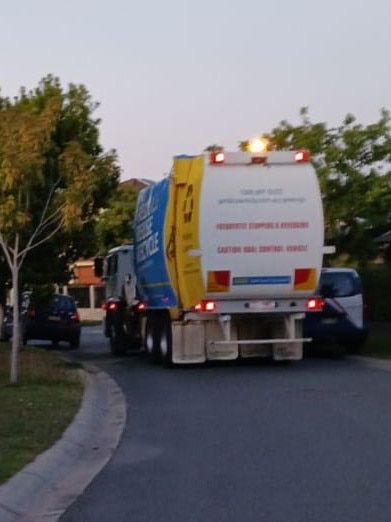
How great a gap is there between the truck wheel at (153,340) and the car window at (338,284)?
3.59 m

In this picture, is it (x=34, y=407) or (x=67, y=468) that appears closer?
(x=67, y=468)

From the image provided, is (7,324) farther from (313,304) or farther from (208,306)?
(313,304)

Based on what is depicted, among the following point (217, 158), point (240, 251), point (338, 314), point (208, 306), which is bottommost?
point (338, 314)

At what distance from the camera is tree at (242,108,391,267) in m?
31.4

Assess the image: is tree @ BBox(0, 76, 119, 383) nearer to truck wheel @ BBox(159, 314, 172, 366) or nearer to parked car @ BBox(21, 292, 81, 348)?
truck wheel @ BBox(159, 314, 172, 366)

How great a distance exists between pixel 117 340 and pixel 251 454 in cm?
1785

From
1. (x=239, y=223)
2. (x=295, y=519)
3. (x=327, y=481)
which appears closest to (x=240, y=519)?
(x=295, y=519)

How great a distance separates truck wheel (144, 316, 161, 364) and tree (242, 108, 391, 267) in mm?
6992

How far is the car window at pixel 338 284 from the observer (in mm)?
25688

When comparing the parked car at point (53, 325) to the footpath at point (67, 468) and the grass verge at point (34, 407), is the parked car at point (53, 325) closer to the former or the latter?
the grass verge at point (34, 407)

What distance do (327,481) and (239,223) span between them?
12.0 metres

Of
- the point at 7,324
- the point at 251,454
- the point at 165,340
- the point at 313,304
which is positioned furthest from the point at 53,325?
the point at 251,454

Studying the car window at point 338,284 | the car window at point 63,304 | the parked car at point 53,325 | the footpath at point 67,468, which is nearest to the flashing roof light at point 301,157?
the car window at point 338,284

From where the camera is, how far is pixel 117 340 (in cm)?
3033
